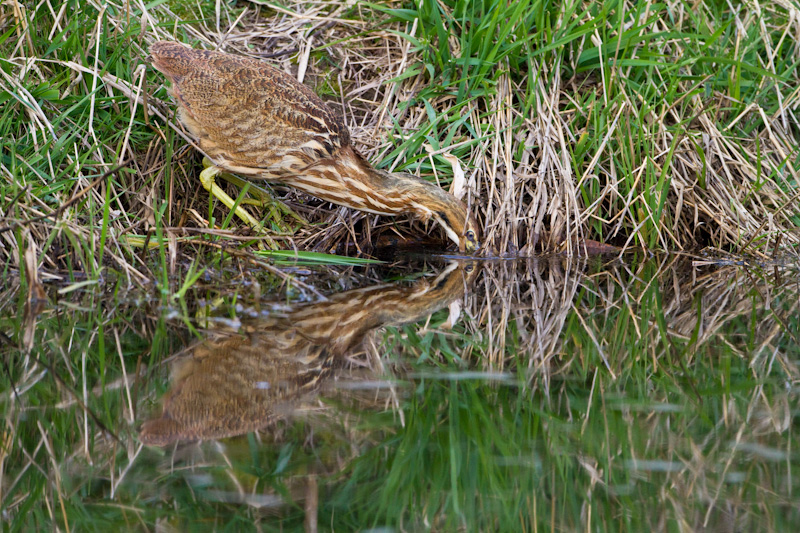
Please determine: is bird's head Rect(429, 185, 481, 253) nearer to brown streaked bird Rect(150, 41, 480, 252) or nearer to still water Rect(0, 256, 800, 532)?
brown streaked bird Rect(150, 41, 480, 252)

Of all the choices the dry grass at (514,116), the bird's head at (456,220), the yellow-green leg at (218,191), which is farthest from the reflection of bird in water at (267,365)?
the dry grass at (514,116)

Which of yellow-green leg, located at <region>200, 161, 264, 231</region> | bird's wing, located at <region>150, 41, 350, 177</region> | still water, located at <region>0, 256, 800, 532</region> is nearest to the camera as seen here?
still water, located at <region>0, 256, 800, 532</region>

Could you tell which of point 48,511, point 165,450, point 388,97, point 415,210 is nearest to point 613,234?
point 415,210

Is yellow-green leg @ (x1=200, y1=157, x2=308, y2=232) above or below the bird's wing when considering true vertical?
below

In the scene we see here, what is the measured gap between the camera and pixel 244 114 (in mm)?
4020

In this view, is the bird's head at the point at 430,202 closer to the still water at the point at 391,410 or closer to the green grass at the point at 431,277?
the green grass at the point at 431,277

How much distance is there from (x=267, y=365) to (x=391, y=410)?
0.46 meters

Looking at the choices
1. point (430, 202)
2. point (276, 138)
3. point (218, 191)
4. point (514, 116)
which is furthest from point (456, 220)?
point (218, 191)

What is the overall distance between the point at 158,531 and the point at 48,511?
0.26 m

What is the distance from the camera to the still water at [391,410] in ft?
5.96

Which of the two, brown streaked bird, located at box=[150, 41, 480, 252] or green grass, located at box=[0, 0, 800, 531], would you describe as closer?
green grass, located at box=[0, 0, 800, 531]

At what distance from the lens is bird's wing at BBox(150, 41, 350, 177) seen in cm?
400

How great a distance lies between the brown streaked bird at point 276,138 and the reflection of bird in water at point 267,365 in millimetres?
851

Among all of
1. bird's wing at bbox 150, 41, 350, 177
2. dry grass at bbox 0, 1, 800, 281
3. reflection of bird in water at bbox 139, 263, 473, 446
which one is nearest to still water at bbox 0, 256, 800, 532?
reflection of bird in water at bbox 139, 263, 473, 446
